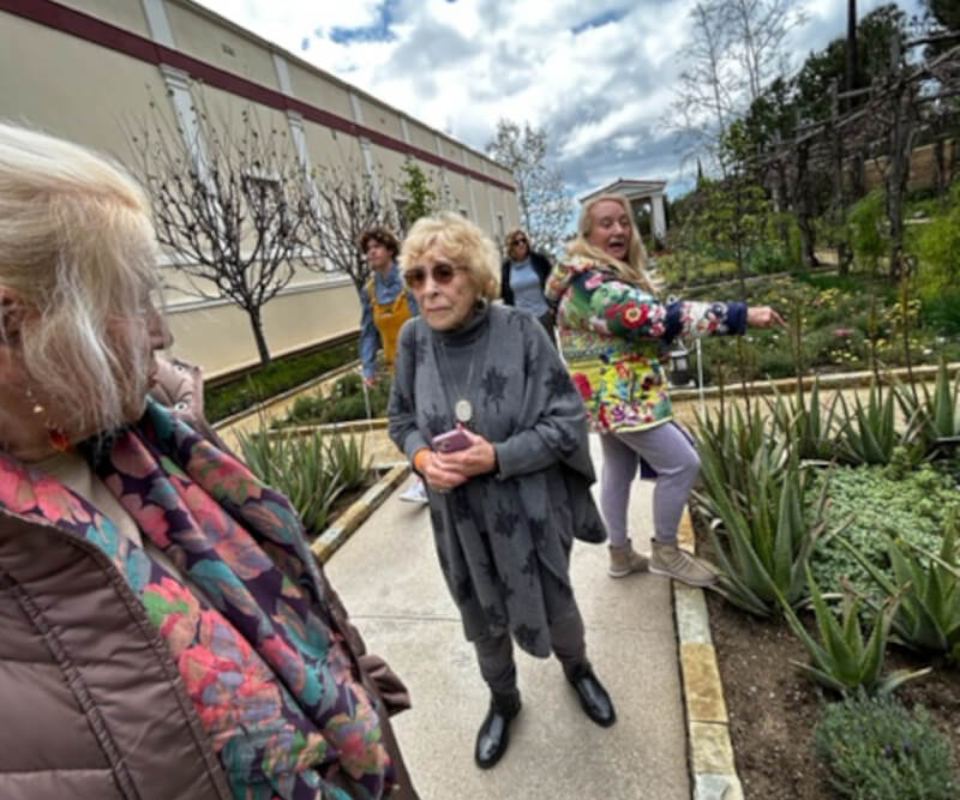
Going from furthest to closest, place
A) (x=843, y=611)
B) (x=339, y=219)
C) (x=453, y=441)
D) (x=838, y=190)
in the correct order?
(x=339, y=219) → (x=838, y=190) → (x=843, y=611) → (x=453, y=441)

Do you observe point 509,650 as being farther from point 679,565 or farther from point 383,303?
point 383,303

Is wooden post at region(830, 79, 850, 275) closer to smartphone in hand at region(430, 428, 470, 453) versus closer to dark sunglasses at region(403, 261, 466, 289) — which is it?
dark sunglasses at region(403, 261, 466, 289)

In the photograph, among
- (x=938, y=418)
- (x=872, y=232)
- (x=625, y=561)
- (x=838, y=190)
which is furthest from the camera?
(x=838, y=190)

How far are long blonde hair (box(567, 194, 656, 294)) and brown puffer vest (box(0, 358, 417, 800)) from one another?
1.97m

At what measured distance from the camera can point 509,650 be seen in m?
1.91

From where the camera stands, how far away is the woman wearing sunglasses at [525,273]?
5.87m

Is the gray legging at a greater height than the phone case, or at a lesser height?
lesser

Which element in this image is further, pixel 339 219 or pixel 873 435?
pixel 339 219

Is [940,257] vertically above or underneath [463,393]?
underneath

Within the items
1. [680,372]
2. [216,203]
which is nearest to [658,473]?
[680,372]

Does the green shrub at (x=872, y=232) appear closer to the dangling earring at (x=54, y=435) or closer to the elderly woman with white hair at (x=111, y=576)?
the elderly woman with white hair at (x=111, y=576)

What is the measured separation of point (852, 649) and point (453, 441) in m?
1.43

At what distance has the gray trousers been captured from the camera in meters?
1.87

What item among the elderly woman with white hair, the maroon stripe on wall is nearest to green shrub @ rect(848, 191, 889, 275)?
the elderly woman with white hair
